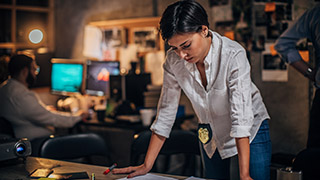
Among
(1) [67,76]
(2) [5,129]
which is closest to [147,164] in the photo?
(2) [5,129]

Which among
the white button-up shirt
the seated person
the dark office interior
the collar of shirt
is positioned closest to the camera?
the white button-up shirt

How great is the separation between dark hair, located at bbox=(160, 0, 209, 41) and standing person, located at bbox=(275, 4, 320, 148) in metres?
1.18

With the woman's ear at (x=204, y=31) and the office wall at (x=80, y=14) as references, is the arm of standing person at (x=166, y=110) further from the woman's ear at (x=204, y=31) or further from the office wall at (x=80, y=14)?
the office wall at (x=80, y=14)

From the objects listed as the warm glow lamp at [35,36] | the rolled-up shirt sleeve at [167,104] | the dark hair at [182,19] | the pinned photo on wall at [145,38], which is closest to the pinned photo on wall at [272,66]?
the pinned photo on wall at [145,38]

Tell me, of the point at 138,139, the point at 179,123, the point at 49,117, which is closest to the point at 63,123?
the point at 49,117

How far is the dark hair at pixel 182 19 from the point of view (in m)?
1.62

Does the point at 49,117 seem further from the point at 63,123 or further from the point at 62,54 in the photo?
the point at 62,54

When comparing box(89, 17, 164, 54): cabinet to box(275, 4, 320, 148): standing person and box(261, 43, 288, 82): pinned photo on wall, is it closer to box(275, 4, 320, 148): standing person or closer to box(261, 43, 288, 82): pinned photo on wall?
box(261, 43, 288, 82): pinned photo on wall

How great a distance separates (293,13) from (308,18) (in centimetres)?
64

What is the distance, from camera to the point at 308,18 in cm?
261

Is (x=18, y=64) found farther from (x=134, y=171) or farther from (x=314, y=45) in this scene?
(x=314, y=45)

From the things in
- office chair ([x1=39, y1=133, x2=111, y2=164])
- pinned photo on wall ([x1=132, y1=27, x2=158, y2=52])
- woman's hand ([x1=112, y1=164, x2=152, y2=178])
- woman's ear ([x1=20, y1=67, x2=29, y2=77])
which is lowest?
office chair ([x1=39, y1=133, x2=111, y2=164])

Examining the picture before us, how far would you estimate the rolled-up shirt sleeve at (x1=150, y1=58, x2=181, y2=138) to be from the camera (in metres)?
1.89

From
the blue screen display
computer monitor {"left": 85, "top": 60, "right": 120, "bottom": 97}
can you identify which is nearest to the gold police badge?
computer monitor {"left": 85, "top": 60, "right": 120, "bottom": 97}
